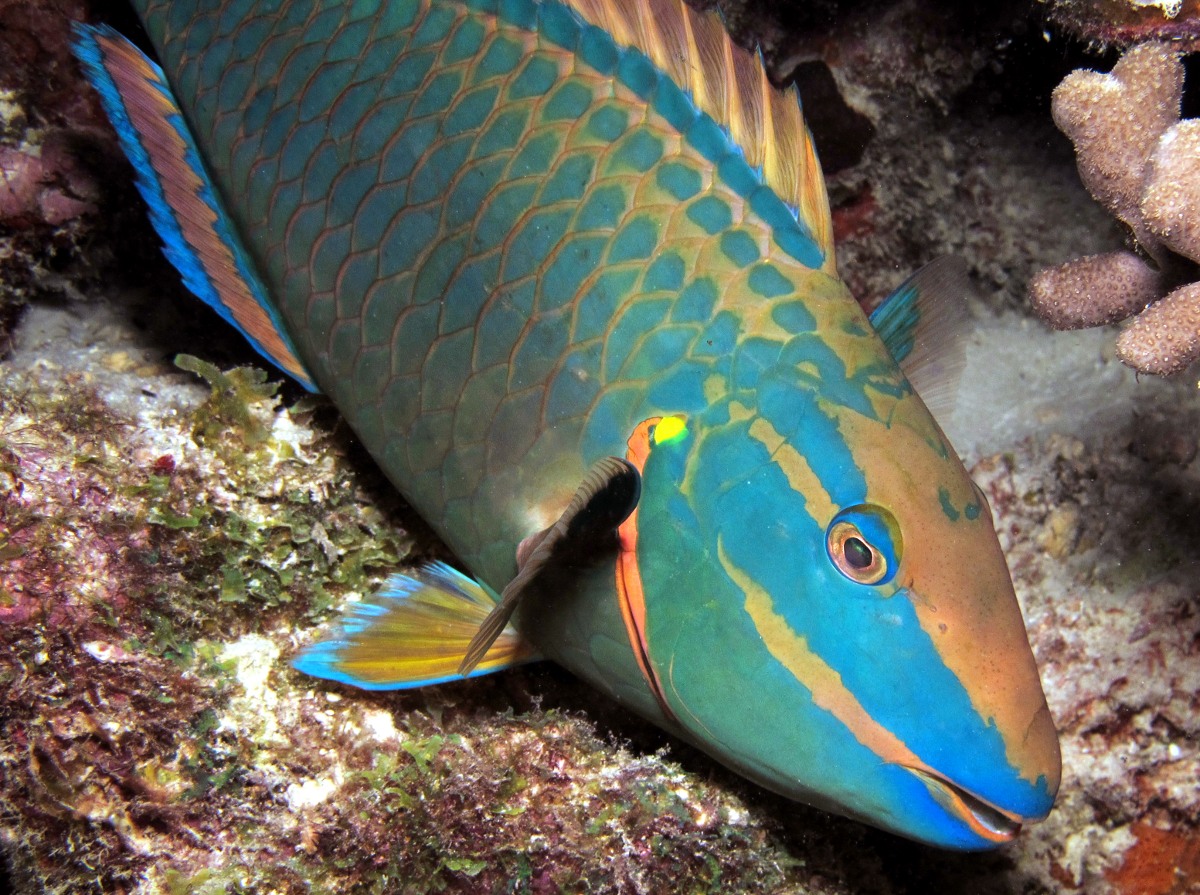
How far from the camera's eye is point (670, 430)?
77.5 inches

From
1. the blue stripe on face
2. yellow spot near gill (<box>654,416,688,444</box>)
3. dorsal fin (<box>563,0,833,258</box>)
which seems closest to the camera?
the blue stripe on face

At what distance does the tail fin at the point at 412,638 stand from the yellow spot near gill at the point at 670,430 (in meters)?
0.84

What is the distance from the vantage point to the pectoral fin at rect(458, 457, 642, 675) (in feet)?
6.06

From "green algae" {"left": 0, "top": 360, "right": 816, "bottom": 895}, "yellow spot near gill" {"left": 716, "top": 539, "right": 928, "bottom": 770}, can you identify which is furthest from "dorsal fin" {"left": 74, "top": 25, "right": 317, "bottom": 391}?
"yellow spot near gill" {"left": 716, "top": 539, "right": 928, "bottom": 770}

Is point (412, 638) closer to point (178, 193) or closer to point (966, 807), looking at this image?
point (966, 807)

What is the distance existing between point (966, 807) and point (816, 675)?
16.6 inches

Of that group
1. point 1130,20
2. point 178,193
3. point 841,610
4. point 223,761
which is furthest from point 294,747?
point 1130,20

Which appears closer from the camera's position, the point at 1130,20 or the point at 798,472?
the point at 798,472

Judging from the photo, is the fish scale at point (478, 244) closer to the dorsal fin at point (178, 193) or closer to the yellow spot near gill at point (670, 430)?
the yellow spot near gill at point (670, 430)

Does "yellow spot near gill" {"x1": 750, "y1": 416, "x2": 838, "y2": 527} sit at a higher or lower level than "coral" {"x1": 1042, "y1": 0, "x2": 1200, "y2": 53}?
lower

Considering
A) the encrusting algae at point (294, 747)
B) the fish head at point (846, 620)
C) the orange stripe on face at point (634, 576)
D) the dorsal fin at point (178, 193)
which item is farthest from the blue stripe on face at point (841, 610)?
the dorsal fin at point (178, 193)

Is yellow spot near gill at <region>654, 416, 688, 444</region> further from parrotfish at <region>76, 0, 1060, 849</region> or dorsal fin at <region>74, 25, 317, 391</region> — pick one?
dorsal fin at <region>74, 25, 317, 391</region>

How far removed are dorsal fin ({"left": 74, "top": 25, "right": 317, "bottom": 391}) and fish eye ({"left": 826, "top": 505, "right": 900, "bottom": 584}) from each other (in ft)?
6.08

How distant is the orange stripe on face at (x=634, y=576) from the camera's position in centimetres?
199
